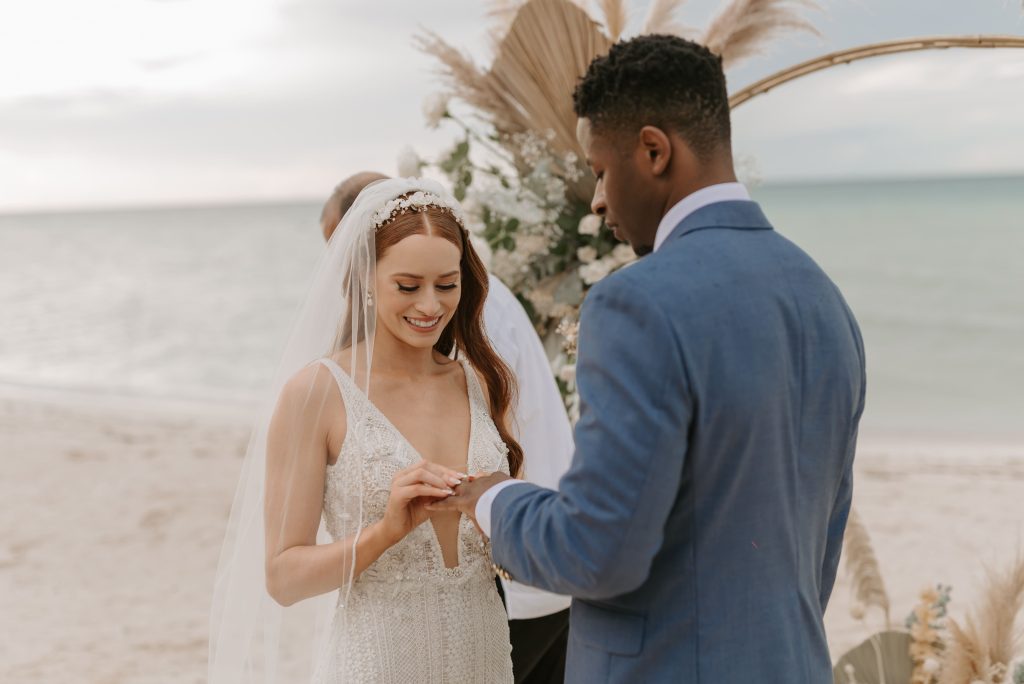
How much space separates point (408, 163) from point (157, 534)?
17.1ft

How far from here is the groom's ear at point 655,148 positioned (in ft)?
5.92

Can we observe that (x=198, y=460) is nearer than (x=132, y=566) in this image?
No

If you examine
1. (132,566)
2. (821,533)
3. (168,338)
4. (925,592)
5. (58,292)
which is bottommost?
(132,566)

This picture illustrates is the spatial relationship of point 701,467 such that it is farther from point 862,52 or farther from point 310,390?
point 862,52

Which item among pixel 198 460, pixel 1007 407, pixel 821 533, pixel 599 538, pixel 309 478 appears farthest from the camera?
pixel 1007 407

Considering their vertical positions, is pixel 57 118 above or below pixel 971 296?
above

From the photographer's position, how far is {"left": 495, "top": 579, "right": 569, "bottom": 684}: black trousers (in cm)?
353

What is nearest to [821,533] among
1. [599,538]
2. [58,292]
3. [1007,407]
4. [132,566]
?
[599,538]

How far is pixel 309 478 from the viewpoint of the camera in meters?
2.41

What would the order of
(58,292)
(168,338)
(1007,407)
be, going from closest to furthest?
(1007,407), (168,338), (58,292)

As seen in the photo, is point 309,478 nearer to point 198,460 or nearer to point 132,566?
point 132,566

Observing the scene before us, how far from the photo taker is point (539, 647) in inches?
140

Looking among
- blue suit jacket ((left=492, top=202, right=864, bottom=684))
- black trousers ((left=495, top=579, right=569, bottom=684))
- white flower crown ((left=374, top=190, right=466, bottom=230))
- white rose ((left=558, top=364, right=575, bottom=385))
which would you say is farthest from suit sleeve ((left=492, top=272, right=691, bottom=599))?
white rose ((left=558, top=364, right=575, bottom=385))

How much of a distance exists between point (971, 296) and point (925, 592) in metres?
18.7
